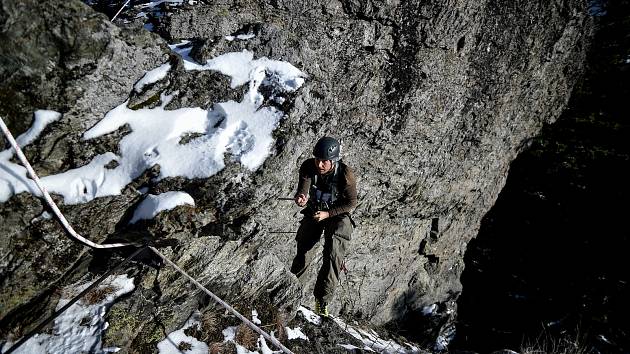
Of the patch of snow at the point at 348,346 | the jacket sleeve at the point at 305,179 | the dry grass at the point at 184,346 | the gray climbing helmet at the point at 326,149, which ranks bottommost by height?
the patch of snow at the point at 348,346

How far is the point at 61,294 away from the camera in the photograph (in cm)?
558

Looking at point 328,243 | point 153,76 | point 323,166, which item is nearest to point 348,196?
point 323,166

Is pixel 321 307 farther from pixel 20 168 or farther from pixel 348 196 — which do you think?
pixel 20 168

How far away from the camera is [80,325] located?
549cm

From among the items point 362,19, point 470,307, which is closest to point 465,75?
point 362,19

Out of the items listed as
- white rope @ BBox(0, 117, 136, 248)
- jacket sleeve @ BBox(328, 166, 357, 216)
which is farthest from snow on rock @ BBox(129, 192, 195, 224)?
jacket sleeve @ BBox(328, 166, 357, 216)

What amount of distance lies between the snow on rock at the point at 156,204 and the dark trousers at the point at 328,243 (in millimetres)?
2854

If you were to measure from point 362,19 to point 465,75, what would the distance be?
4108mm

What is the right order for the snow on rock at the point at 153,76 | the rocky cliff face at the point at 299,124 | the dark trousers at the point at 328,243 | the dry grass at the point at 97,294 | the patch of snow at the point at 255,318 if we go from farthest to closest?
the dark trousers at the point at 328,243
the patch of snow at the point at 255,318
the snow on rock at the point at 153,76
the dry grass at the point at 97,294
the rocky cliff face at the point at 299,124

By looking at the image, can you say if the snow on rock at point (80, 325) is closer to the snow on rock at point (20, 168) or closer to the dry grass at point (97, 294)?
the dry grass at point (97, 294)

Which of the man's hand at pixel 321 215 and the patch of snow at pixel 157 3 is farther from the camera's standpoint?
the patch of snow at pixel 157 3

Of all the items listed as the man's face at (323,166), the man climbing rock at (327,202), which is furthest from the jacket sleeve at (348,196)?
the man's face at (323,166)

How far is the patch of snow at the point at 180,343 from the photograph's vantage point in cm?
609

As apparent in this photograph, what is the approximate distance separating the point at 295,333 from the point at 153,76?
18.0ft
